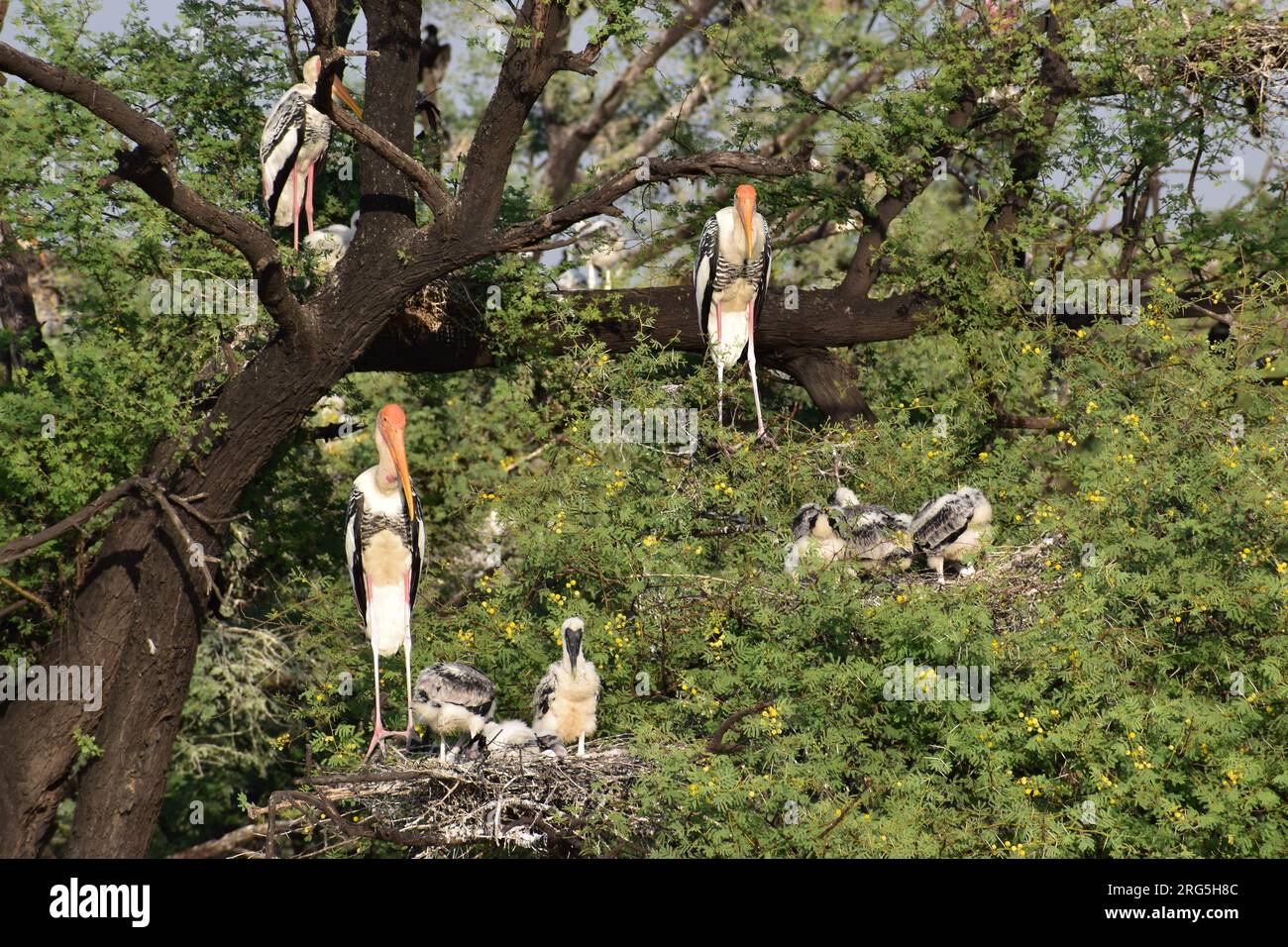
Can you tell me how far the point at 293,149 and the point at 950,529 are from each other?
18.3 feet

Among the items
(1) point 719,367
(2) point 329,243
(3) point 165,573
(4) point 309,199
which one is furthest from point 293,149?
(1) point 719,367

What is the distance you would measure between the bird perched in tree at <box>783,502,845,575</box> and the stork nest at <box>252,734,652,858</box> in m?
1.66

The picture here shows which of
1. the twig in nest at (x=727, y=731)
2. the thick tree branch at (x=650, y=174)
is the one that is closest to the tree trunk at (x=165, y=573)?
the thick tree branch at (x=650, y=174)

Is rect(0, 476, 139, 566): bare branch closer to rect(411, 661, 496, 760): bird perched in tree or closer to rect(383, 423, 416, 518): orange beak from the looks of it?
rect(383, 423, 416, 518): orange beak

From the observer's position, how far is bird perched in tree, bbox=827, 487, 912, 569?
9359 millimetres

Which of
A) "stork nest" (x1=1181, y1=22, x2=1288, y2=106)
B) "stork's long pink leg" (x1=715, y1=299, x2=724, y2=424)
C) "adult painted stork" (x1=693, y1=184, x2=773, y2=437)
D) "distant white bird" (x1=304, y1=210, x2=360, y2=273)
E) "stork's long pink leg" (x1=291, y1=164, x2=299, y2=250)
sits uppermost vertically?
"stork nest" (x1=1181, y1=22, x2=1288, y2=106)

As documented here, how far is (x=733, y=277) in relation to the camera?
11711 millimetres

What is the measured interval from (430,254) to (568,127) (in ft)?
48.6

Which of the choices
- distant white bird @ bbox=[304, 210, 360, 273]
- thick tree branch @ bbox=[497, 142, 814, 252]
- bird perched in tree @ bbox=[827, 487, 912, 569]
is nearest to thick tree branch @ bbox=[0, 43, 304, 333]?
thick tree branch @ bbox=[497, 142, 814, 252]

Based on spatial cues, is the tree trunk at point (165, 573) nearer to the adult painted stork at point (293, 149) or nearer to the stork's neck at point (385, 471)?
the adult painted stork at point (293, 149)

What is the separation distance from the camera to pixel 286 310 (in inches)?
403

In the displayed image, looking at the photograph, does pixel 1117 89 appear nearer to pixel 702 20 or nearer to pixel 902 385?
pixel 902 385

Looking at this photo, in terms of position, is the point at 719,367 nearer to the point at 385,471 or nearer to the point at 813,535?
the point at 813,535

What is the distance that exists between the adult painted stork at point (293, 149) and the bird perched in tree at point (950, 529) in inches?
197
